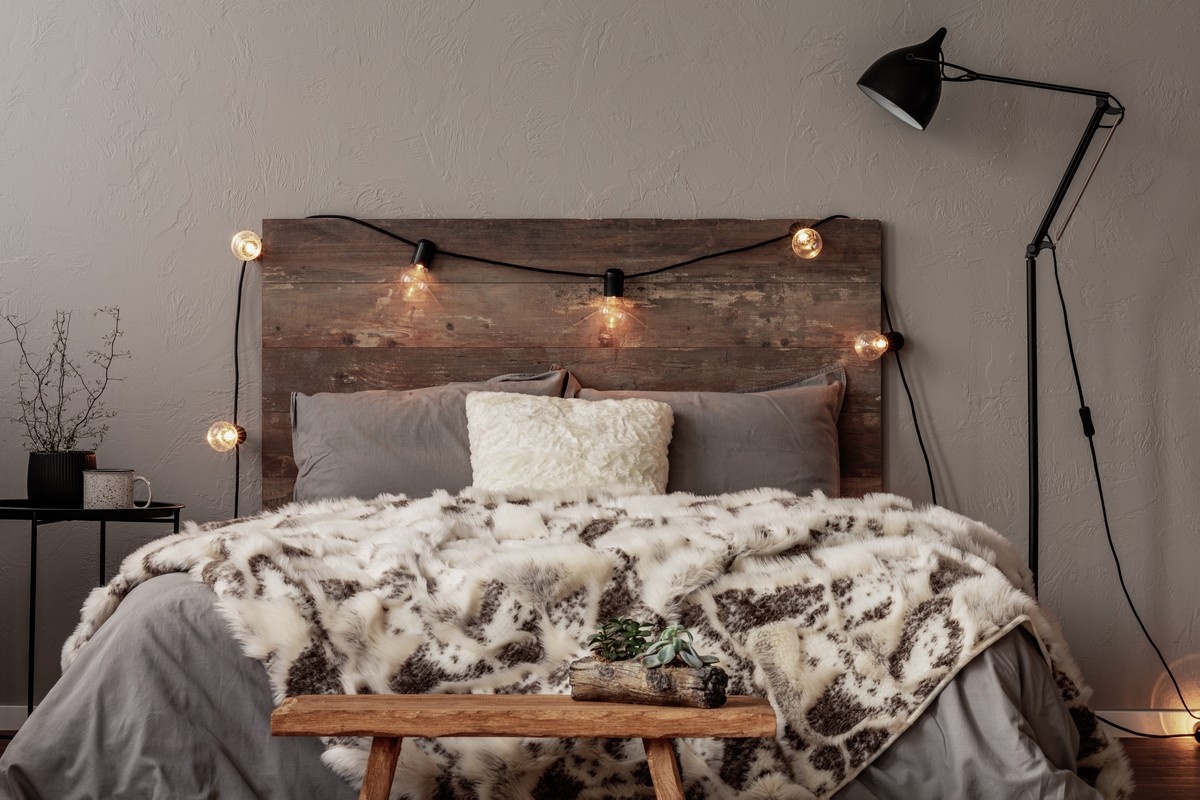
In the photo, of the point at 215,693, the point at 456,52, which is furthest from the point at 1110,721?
the point at 456,52

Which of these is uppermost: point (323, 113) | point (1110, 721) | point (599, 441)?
point (323, 113)

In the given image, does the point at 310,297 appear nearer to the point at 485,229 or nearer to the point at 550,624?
the point at 485,229

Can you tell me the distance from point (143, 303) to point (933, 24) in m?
2.61

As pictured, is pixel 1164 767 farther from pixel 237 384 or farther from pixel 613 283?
pixel 237 384

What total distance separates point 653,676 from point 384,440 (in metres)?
1.53

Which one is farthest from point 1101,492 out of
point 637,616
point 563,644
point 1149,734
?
point 563,644

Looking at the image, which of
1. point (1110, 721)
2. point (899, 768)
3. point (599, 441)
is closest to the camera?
point (899, 768)

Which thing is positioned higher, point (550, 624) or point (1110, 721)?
point (550, 624)

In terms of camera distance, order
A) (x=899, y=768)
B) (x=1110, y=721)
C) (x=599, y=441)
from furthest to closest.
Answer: (x=1110, y=721)
(x=599, y=441)
(x=899, y=768)

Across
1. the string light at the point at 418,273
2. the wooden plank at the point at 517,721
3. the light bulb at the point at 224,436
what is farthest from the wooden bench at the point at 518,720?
the string light at the point at 418,273

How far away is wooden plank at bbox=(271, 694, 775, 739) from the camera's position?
140 cm

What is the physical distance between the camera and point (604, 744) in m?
1.70

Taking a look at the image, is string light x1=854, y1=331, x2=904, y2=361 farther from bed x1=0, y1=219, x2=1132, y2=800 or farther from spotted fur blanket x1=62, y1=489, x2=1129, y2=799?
spotted fur blanket x1=62, y1=489, x2=1129, y2=799

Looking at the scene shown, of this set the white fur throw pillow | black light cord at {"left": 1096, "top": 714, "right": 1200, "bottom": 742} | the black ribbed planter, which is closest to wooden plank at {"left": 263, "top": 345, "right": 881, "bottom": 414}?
the white fur throw pillow
